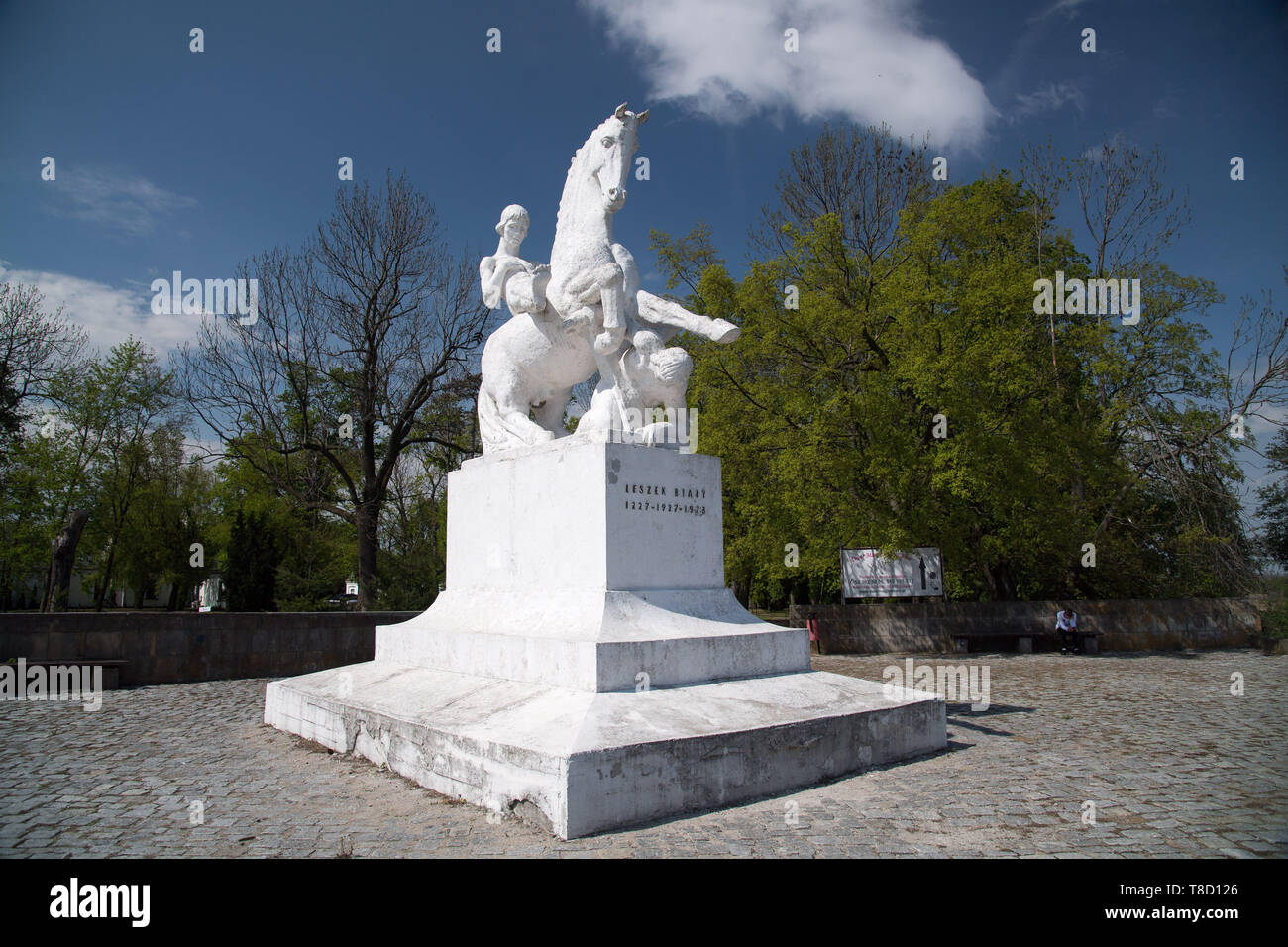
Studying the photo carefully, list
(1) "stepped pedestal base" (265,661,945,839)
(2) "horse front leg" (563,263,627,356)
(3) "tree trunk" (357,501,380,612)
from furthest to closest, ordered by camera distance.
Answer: (3) "tree trunk" (357,501,380,612), (2) "horse front leg" (563,263,627,356), (1) "stepped pedestal base" (265,661,945,839)

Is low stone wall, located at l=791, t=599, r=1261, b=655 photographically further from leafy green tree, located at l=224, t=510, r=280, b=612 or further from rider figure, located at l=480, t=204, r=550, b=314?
leafy green tree, located at l=224, t=510, r=280, b=612

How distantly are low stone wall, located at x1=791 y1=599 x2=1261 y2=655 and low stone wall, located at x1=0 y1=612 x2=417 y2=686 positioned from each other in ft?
32.1

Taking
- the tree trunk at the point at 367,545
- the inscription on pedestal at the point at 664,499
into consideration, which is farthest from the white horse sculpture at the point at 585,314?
the tree trunk at the point at 367,545

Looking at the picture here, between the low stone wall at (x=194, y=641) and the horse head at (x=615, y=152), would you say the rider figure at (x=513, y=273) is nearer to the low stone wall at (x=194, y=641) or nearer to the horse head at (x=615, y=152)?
the horse head at (x=615, y=152)

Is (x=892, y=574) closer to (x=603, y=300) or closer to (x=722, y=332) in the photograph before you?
(x=722, y=332)

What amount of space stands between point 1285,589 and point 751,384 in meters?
12.1

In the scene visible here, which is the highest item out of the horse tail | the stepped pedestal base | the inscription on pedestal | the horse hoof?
the horse hoof

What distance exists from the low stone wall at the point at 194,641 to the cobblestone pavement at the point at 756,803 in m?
3.87

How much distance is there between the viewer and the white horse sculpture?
6645mm

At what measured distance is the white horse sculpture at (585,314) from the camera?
6645 millimetres

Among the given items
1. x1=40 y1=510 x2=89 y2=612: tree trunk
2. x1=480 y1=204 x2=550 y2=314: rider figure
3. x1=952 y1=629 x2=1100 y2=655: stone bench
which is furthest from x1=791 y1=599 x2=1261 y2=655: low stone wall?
x1=40 y1=510 x2=89 y2=612: tree trunk

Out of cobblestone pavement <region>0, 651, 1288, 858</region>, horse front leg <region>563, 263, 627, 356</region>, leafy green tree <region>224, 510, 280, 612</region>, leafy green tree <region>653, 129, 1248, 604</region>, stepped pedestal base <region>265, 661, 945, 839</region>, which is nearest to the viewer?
cobblestone pavement <region>0, 651, 1288, 858</region>

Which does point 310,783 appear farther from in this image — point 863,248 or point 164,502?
point 164,502
